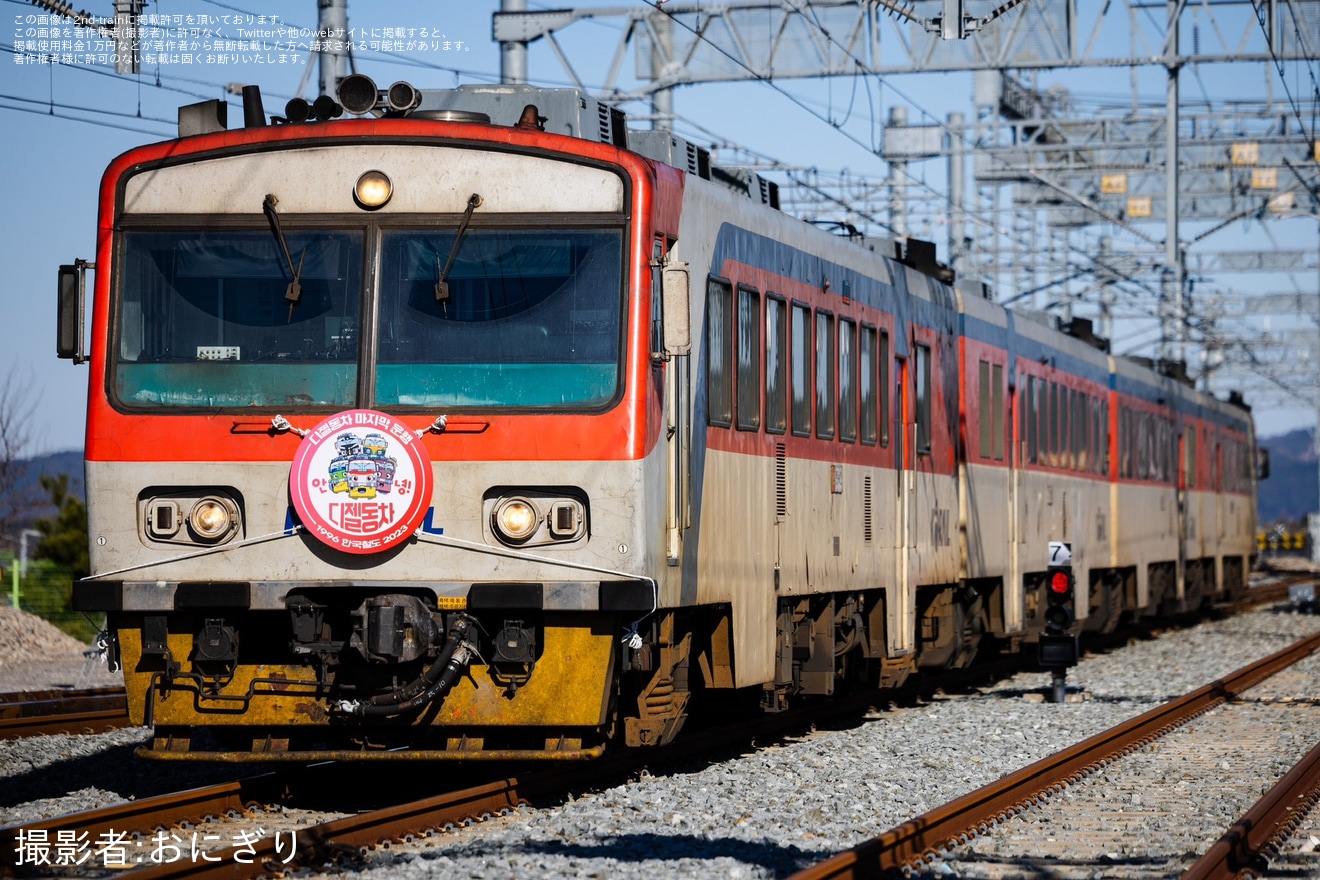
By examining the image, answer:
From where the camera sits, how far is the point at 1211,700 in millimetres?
17219

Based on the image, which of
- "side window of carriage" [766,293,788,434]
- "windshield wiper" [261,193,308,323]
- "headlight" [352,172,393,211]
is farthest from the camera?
"side window of carriage" [766,293,788,434]

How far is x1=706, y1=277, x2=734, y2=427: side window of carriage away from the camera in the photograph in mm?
10906

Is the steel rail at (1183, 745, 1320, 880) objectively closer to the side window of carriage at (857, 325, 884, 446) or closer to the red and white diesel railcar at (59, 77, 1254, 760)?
the red and white diesel railcar at (59, 77, 1254, 760)

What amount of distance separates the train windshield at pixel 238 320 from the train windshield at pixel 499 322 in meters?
0.22

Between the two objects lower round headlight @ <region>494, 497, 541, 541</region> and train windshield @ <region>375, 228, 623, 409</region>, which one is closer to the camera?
lower round headlight @ <region>494, 497, 541, 541</region>

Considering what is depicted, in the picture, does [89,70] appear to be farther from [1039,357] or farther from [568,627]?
[1039,357]

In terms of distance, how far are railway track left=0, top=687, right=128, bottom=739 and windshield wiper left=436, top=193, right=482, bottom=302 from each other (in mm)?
4801

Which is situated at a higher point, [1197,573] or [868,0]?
[868,0]

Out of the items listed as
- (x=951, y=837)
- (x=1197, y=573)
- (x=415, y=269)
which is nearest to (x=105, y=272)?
(x=415, y=269)

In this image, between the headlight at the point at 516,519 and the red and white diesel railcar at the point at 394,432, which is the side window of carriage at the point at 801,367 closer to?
the red and white diesel railcar at the point at 394,432

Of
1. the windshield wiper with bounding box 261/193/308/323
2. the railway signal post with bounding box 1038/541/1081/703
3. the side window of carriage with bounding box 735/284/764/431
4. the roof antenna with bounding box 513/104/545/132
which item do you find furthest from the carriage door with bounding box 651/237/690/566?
the railway signal post with bounding box 1038/541/1081/703

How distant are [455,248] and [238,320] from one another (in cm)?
109

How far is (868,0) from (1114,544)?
28.5ft

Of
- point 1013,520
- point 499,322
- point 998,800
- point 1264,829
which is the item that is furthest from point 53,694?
point 1264,829
